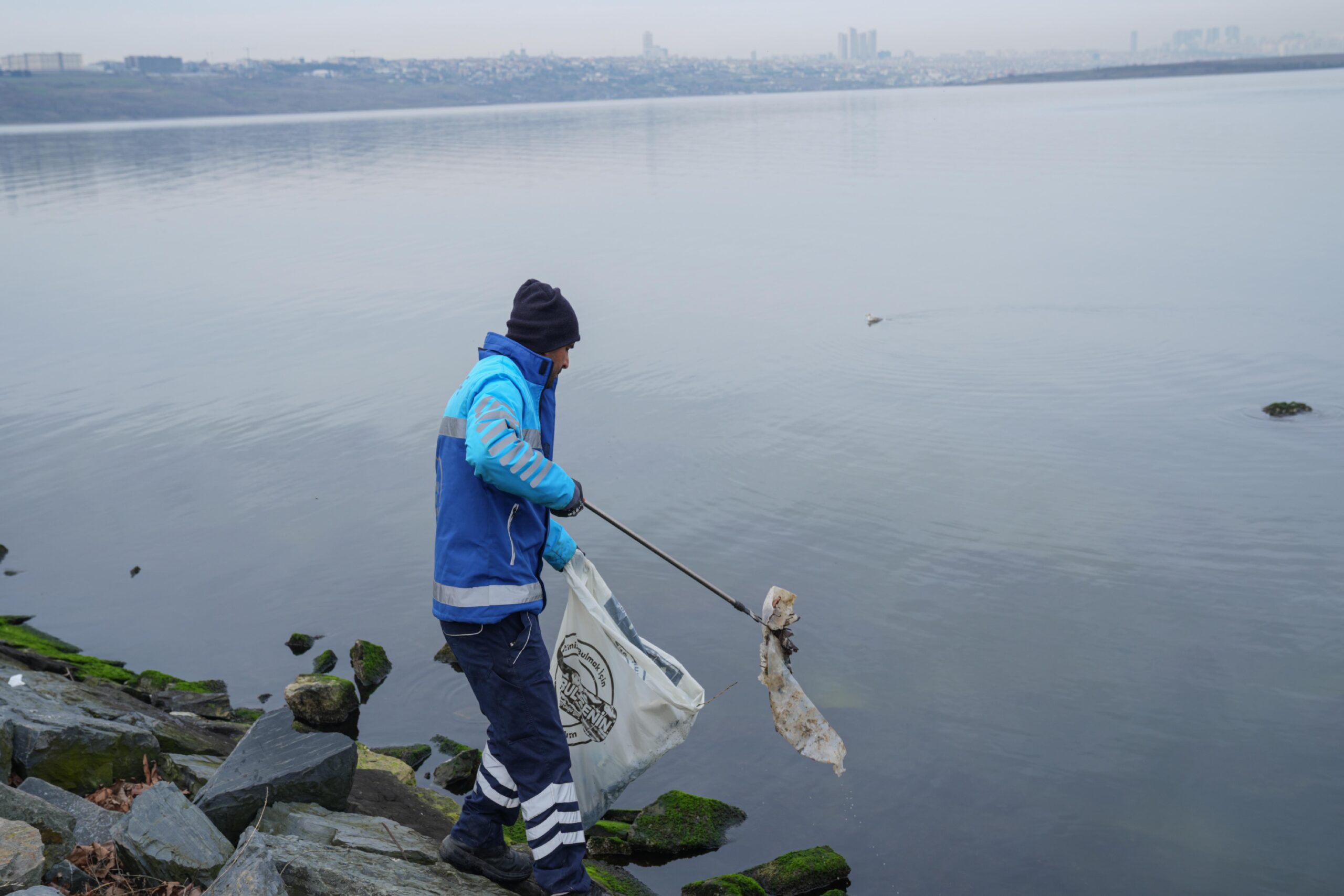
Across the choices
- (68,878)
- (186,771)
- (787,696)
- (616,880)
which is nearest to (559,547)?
(787,696)

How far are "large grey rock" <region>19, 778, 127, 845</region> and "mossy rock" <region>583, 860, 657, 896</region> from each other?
83.0 inches

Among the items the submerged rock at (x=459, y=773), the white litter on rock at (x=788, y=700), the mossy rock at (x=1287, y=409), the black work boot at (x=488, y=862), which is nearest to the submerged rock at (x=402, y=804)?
the submerged rock at (x=459, y=773)

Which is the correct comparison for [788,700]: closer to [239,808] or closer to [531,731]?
[531,731]

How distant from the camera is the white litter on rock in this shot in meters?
5.09

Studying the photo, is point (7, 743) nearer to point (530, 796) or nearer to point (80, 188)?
point (530, 796)

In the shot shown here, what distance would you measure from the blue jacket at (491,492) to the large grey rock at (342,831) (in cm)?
126

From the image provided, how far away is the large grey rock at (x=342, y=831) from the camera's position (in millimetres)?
4734

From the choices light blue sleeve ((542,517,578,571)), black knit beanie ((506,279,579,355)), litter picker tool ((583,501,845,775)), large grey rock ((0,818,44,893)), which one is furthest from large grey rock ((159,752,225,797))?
black knit beanie ((506,279,579,355))

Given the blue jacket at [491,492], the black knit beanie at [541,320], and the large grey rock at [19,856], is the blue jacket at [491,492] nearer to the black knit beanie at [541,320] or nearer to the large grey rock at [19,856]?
the black knit beanie at [541,320]

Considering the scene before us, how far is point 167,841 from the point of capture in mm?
4047

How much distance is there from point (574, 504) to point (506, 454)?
40 centimetres

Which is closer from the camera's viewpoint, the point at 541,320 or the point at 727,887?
the point at 541,320

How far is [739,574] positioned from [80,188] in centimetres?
4702

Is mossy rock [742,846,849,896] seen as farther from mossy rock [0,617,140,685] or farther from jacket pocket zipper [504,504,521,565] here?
mossy rock [0,617,140,685]
